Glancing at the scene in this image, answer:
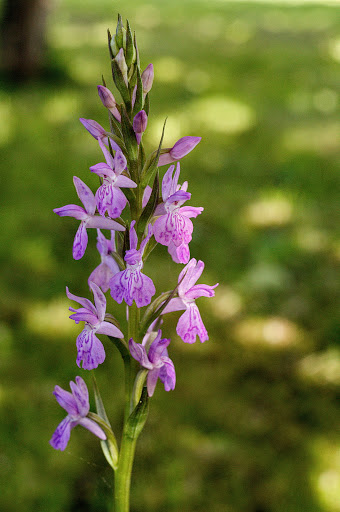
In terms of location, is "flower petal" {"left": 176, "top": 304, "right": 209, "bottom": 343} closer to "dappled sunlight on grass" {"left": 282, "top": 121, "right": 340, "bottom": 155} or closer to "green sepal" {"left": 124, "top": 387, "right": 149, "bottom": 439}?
"green sepal" {"left": 124, "top": 387, "right": 149, "bottom": 439}

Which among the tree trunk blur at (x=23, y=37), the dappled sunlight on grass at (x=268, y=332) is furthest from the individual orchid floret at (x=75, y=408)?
the tree trunk blur at (x=23, y=37)

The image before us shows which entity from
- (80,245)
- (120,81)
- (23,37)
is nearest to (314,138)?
(23,37)

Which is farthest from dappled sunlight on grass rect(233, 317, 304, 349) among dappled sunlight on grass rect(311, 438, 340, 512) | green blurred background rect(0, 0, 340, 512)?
dappled sunlight on grass rect(311, 438, 340, 512)

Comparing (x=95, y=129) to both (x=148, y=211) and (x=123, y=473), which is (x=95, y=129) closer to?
(x=148, y=211)

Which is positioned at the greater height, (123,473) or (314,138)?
(314,138)

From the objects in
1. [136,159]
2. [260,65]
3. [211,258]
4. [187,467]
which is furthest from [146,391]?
[260,65]

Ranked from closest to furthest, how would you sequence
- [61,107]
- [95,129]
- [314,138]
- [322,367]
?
[95,129] → [322,367] → [314,138] → [61,107]
